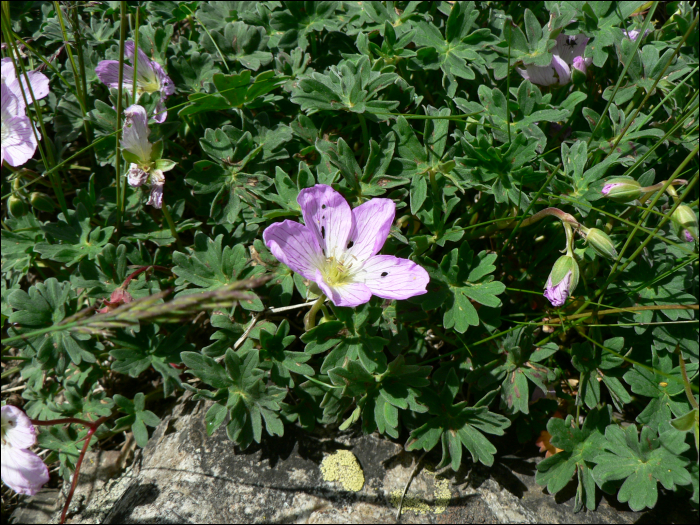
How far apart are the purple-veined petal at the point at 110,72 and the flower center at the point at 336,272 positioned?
1465 mm

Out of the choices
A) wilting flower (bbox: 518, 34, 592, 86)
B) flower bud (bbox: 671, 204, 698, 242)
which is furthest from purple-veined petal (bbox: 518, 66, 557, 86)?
flower bud (bbox: 671, 204, 698, 242)

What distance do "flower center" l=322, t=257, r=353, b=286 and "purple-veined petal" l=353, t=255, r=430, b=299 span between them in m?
0.03

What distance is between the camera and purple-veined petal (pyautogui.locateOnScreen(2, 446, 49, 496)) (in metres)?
1.69

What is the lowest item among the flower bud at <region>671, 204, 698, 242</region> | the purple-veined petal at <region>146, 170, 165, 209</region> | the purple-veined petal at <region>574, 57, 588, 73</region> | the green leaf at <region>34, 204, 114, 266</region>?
the green leaf at <region>34, 204, 114, 266</region>

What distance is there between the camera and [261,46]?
281cm

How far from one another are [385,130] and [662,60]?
4.58 feet

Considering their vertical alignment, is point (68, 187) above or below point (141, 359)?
above

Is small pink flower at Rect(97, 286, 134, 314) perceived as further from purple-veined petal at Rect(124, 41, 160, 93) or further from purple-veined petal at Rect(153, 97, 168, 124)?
purple-veined petal at Rect(124, 41, 160, 93)

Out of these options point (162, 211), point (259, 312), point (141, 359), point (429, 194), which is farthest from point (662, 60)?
point (141, 359)

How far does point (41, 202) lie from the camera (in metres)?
2.64

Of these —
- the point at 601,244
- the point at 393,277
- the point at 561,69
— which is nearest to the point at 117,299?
the point at 393,277

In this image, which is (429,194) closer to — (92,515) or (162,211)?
(162,211)

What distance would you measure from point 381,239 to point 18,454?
55.3 inches

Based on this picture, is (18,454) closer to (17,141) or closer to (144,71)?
(17,141)
